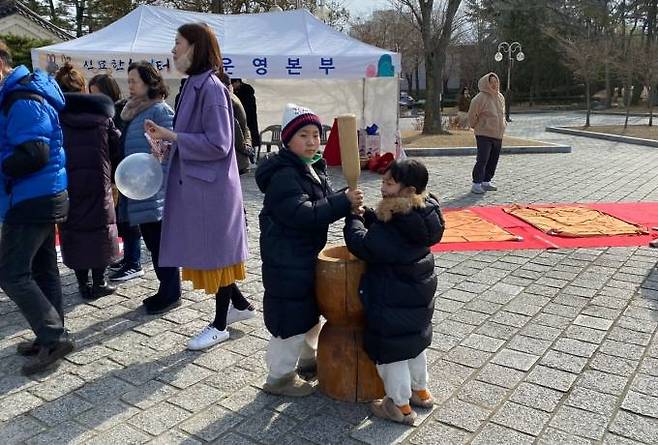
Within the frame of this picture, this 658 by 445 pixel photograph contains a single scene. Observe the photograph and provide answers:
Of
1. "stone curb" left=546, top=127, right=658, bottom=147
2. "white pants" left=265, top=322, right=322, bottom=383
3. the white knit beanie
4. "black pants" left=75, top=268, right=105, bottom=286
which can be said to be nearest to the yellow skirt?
"white pants" left=265, top=322, right=322, bottom=383

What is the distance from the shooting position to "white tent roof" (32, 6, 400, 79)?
984cm

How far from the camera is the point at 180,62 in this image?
10.4ft

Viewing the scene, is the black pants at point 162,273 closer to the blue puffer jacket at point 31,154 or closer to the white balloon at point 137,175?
the white balloon at point 137,175

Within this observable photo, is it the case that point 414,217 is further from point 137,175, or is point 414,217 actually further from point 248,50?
point 248,50

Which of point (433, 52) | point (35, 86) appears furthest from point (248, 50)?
point (433, 52)

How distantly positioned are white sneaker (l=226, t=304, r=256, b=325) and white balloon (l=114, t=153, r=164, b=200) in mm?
987

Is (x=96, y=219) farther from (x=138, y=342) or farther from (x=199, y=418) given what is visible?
(x=199, y=418)

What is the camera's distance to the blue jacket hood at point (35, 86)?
3039mm

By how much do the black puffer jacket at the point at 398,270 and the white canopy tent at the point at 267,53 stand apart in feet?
23.6

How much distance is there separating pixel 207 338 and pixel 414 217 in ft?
5.45

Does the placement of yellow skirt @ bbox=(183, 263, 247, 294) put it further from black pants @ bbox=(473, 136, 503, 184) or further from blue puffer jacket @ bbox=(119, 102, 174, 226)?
black pants @ bbox=(473, 136, 503, 184)

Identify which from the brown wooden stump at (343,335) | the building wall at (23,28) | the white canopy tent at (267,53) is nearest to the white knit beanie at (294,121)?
the brown wooden stump at (343,335)

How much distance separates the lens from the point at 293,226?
105 inches

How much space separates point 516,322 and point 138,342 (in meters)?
2.45
